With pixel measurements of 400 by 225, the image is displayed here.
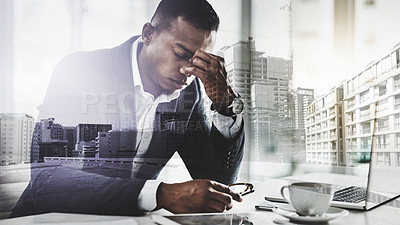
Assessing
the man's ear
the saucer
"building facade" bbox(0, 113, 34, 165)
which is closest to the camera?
the saucer

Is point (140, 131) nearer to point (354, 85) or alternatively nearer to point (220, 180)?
point (220, 180)

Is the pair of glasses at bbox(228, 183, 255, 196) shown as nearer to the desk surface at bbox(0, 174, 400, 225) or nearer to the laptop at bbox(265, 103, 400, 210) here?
the desk surface at bbox(0, 174, 400, 225)

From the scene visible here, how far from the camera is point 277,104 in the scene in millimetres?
1460

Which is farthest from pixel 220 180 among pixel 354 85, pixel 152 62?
pixel 354 85

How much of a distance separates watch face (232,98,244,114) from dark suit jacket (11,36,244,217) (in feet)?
0.71

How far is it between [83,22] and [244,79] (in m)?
0.66

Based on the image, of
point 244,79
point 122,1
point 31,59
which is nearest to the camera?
point 31,59

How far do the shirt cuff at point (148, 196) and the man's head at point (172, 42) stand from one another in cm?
31

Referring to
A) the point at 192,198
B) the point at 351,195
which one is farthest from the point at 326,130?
the point at 192,198

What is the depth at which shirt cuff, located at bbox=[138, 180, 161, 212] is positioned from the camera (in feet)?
3.62

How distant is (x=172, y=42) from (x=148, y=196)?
0.55m

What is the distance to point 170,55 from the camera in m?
1.25

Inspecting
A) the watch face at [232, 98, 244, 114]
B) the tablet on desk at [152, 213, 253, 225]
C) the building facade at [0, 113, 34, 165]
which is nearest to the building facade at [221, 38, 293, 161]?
the watch face at [232, 98, 244, 114]

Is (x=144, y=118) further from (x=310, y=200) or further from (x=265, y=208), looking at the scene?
(x=310, y=200)
